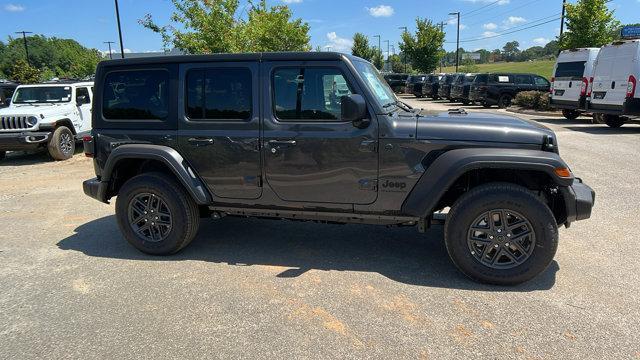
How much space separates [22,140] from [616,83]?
1512 cm

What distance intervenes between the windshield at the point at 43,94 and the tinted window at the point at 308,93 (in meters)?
9.33

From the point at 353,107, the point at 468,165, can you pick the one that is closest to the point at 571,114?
the point at 468,165

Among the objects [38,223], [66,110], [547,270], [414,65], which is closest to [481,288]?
[547,270]

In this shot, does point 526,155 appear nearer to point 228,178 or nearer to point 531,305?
point 531,305

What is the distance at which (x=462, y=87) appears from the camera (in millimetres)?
24812

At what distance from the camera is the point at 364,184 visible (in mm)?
4020

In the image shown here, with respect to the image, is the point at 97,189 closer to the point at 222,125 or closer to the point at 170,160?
the point at 170,160

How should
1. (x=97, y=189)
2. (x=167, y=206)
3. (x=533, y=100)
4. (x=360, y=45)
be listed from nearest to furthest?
(x=167, y=206) < (x=97, y=189) < (x=533, y=100) < (x=360, y=45)

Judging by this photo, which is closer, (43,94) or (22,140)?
(22,140)

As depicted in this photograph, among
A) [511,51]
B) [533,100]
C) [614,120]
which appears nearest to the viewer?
[614,120]

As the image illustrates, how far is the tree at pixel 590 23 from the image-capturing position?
67.4 ft

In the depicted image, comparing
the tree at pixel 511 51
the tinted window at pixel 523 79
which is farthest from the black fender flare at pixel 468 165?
the tree at pixel 511 51

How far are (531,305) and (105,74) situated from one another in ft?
14.4

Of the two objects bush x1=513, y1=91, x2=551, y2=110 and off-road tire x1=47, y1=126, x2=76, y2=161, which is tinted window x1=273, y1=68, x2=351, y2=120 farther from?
bush x1=513, y1=91, x2=551, y2=110
